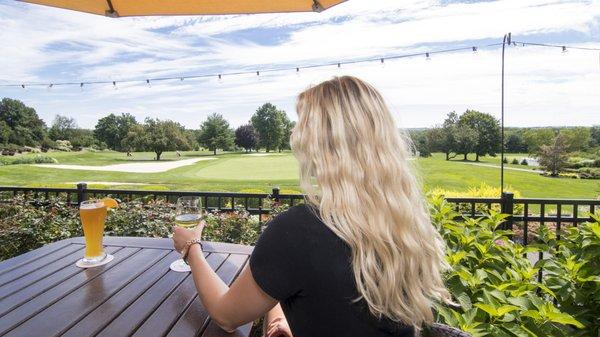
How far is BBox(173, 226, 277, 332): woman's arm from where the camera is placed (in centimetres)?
83

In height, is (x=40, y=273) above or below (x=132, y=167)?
above

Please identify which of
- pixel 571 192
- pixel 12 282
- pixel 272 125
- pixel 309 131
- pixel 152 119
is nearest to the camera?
pixel 309 131

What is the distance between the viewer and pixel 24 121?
28.5m

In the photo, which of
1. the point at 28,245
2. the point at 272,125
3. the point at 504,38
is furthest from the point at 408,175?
the point at 272,125

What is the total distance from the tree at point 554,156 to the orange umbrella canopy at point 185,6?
25464mm

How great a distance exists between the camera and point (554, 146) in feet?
76.4

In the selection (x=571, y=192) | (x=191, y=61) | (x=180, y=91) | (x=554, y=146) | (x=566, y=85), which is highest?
(x=191, y=61)

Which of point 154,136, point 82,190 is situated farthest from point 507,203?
point 154,136

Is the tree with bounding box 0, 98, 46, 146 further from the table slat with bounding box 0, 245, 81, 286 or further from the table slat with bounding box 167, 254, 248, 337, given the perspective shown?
the table slat with bounding box 167, 254, 248, 337

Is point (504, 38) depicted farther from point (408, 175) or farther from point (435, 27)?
point (435, 27)

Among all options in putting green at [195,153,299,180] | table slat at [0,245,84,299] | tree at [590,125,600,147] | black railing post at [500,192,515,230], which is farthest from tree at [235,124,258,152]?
table slat at [0,245,84,299]

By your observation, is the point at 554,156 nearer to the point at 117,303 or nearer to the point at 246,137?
the point at 117,303

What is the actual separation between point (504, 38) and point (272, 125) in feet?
130

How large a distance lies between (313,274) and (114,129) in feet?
122
